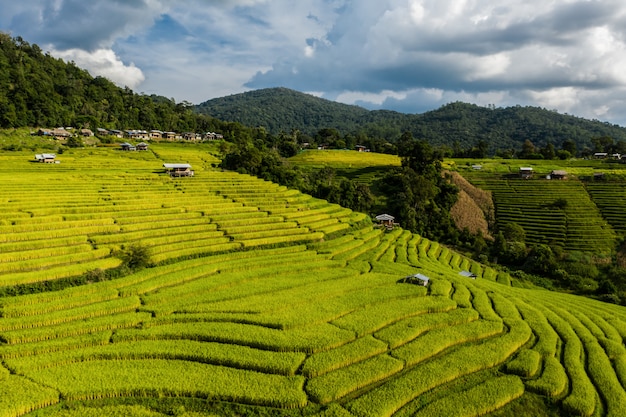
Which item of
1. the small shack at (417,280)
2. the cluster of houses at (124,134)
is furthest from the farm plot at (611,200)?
the cluster of houses at (124,134)

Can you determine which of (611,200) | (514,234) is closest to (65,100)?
(514,234)

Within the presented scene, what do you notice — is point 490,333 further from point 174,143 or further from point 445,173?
point 174,143

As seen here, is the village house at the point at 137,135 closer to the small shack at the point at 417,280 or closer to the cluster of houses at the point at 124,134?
the cluster of houses at the point at 124,134

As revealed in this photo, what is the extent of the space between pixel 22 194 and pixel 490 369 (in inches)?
1771

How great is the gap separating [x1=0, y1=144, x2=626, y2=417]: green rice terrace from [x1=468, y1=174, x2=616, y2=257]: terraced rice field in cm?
2459

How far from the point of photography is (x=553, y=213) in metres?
69.2

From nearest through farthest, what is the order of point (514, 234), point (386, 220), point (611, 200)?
point (514, 234), point (386, 220), point (611, 200)

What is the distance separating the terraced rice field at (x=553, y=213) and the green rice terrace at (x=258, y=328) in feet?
80.7

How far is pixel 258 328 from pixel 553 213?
65.6 metres

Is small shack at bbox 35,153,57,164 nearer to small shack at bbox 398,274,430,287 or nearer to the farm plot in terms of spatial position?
small shack at bbox 398,274,430,287

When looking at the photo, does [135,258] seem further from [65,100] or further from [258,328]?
[65,100]

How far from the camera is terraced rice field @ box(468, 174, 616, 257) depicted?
2362 inches

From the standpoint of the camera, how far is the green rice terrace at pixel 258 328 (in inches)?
656

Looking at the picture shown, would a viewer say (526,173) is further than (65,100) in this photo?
No
